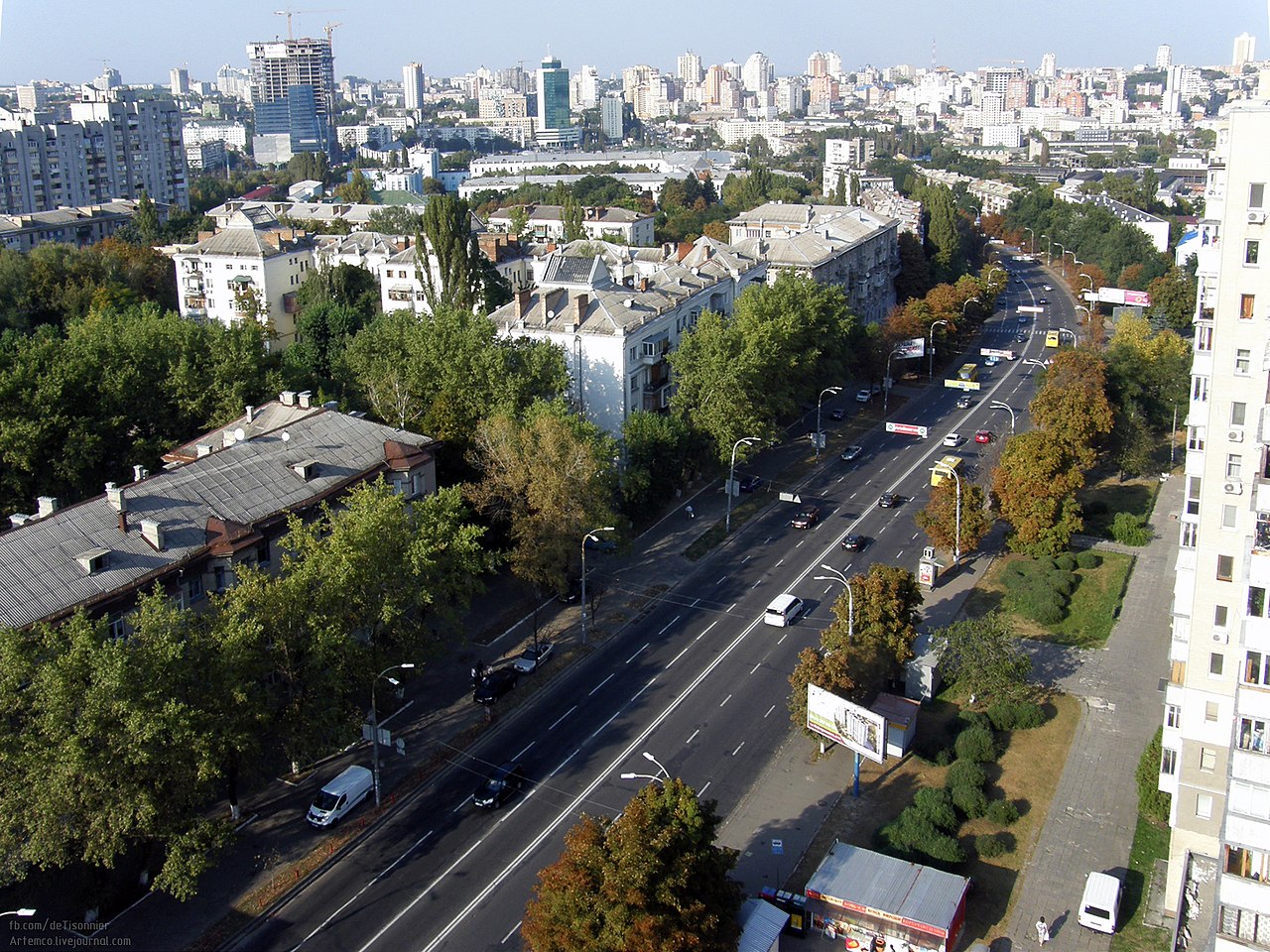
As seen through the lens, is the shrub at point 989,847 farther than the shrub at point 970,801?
No

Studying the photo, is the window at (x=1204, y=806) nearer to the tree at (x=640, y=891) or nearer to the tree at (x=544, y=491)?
the tree at (x=640, y=891)

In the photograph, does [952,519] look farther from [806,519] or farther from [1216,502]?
[1216,502]

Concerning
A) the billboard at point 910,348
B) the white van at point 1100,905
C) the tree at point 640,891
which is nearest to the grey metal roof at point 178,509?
the tree at point 640,891

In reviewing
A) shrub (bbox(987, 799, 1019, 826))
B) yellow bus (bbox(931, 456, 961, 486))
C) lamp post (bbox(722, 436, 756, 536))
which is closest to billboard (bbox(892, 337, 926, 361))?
yellow bus (bbox(931, 456, 961, 486))

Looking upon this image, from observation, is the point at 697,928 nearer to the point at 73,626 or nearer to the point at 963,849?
the point at 963,849

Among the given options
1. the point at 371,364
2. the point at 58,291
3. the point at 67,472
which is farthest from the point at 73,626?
the point at 58,291

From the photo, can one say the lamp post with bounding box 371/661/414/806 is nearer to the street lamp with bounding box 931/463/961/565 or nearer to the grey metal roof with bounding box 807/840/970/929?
the grey metal roof with bounding box 807/840/970/929

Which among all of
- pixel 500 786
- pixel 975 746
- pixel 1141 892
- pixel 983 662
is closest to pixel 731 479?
pixel 983 662
